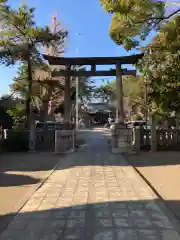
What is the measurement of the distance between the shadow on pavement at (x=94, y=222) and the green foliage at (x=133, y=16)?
5.22 metres

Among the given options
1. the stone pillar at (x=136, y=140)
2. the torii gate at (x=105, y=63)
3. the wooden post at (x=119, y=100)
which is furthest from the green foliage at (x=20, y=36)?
the stone pillar at (x=136, y=140)

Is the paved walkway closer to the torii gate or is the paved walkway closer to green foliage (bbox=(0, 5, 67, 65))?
the torii gate

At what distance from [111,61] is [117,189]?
12415mm

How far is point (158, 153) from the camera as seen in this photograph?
18.5 metres

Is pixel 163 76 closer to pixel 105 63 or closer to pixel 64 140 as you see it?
pixel 105 63

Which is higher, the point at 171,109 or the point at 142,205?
the point at 171,109

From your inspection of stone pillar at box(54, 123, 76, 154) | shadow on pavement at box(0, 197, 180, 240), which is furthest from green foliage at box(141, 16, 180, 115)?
shadow on pavement at box(0, 197, 180, 240)

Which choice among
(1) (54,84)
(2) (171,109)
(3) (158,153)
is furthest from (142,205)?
(1) (54,84)

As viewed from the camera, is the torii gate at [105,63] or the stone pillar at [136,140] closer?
the stone pillar at [136,140]

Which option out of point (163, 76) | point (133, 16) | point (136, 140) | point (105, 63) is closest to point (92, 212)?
point (133, 16)

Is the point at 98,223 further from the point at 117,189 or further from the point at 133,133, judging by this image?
the point at 133,133

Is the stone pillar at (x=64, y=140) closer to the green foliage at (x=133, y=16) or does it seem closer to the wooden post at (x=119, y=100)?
the wooden post at (x=119, y=100)

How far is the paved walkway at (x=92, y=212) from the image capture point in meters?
5.82

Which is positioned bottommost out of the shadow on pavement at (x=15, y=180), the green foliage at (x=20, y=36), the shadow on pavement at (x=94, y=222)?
the shadow on pavement at (x=94, y=222)
